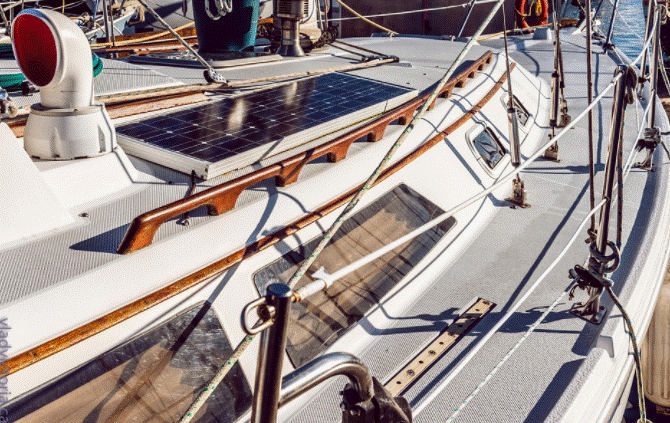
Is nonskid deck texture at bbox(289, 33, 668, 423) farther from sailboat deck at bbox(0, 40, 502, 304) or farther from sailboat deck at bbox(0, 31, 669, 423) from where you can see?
sailboat deck at bbox(0, 40, 502, 304)

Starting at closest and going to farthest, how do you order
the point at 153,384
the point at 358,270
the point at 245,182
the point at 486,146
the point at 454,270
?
the point at 153,384 → the point at 245,182 → the point at 358,270 → the point at 454,270 → the point at 486,146

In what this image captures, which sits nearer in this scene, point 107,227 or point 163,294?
point 163,294

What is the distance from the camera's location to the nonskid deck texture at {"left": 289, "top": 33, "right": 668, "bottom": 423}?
2242mm

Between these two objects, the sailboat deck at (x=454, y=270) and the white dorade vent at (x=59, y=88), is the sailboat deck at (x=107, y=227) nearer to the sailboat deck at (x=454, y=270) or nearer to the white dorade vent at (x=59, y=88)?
the sailboat deck at (x=454, y=270)

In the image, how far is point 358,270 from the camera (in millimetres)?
2582

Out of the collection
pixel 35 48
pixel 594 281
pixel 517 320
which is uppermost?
pixel 35 48

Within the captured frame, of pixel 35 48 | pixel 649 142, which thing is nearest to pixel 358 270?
pixel 35 48

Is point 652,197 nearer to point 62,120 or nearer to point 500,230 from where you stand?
point 500,230

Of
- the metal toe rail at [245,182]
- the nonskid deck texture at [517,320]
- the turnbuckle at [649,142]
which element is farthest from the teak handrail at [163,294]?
the turnbuckle at [649,142]

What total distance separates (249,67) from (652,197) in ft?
8.51

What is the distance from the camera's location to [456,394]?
2.29 metres

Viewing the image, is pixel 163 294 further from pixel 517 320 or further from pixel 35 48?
pixel 517 320

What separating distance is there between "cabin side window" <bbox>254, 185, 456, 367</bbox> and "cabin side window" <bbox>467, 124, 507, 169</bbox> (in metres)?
0.64

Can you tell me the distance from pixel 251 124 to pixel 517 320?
1.42 m
